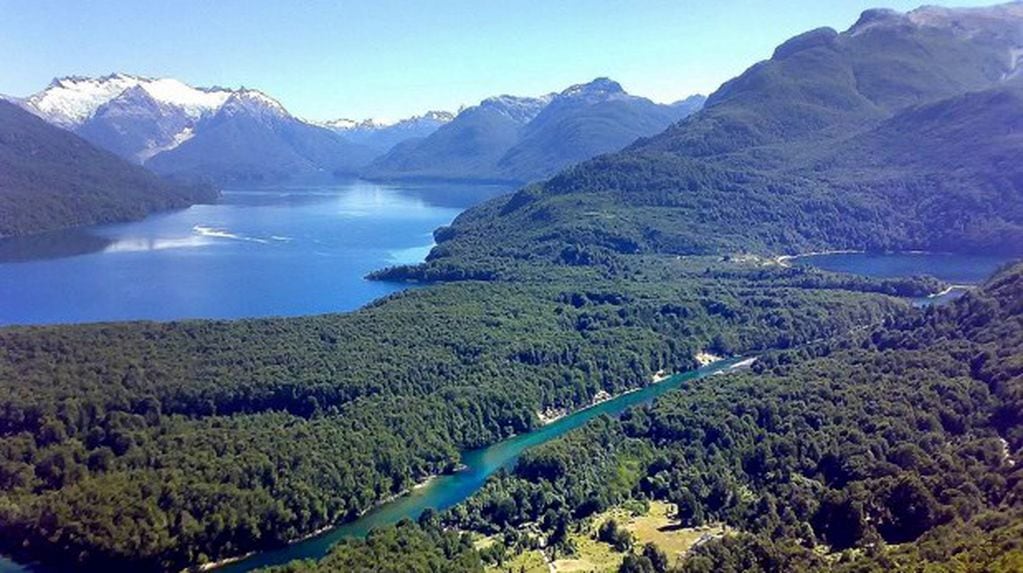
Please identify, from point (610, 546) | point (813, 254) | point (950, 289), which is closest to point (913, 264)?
point (813, 254)

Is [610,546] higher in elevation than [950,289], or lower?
lower

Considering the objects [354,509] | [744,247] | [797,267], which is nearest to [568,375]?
[354,509]

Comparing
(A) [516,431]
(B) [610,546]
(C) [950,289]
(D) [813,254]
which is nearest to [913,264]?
(D) [813,254]

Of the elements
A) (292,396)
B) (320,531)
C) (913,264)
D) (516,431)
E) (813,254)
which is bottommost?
(320,531)

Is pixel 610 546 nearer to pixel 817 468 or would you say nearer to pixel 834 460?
pixel 817 468

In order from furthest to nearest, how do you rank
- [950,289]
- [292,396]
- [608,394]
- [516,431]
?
[950,289] < [608,394] < [516,431] < [292,396]

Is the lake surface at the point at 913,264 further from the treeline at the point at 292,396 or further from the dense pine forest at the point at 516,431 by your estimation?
the dense pine forest at the point at 516,431

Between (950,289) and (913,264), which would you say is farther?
(913,264)

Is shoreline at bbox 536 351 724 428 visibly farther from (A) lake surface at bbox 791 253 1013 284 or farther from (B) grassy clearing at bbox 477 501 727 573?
(A) lake surface at bbox 791 253 1013 284

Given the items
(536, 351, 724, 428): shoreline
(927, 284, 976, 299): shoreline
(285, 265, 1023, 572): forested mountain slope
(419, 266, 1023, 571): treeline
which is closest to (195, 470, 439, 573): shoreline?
(285, 265, 1023, 572): forested mountain slope

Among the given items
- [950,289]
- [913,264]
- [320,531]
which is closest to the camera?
[320,531]
